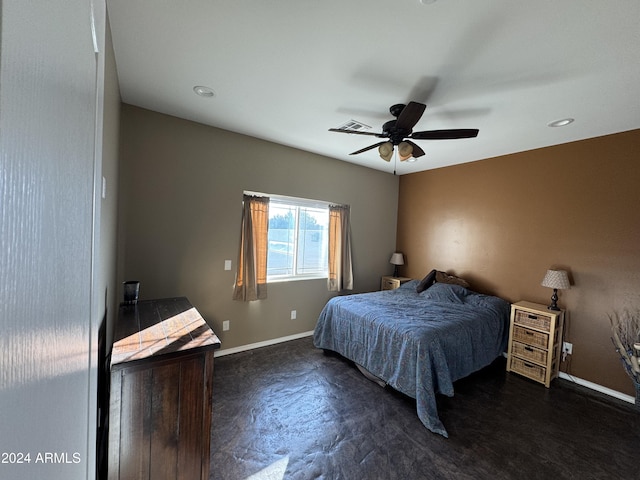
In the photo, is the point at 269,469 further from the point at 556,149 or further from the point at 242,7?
the point at 556,149

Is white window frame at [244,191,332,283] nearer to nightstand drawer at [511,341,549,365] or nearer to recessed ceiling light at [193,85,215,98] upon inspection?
recessed ceiling light at [193,85,215,98]

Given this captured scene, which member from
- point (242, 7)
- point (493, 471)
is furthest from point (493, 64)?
point (493, 471)

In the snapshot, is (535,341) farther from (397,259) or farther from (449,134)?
(449,134)

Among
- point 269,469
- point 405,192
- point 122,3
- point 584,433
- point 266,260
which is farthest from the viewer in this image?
point 405,192

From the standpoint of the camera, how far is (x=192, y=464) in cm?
146

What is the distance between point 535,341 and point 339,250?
8.38ft

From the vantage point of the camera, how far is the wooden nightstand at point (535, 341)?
2.85 meters

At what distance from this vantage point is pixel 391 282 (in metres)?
4.62

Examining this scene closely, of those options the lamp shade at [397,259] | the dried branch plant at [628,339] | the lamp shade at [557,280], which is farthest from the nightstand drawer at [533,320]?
the lamp shade at [397,259]

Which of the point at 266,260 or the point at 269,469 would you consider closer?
the point at 269,469

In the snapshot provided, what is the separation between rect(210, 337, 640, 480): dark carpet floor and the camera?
179 centimetres

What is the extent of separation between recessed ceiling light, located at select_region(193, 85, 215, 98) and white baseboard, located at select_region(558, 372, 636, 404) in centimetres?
459

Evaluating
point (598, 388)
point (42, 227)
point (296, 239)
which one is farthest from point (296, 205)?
point (598, 388)

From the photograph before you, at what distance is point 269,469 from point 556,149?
4.21 meters
